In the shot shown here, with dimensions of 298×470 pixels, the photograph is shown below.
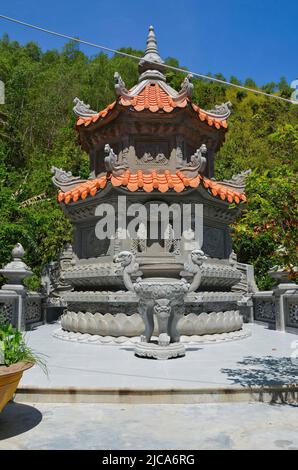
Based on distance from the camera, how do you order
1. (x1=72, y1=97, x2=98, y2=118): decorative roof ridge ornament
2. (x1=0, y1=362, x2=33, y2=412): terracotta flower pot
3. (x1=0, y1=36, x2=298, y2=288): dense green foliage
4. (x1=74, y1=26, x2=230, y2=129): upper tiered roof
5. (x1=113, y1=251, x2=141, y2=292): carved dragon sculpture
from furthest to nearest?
(x1=72, y1=97, x2=98, y2=118): decorative roof ridge ornament
(x1=74, y1=26, x2=230, y2=129): upper tiered roof
(x1=113, y1=251, x2=141, y2=292): carved dragon sculpture
(x1=0, y1=36, x2=298, y2=288): dense green foliage
(x1=0, y1=362, x2=33, y2=412): terracotta flower pot

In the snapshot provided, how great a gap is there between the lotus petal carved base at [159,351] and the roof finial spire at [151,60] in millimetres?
8026

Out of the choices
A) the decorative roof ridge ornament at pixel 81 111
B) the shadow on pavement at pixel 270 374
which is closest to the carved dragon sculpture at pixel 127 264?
the shadow on pavement at pixel 270 374

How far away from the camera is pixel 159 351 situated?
718 centimetres

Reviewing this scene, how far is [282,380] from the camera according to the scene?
17.7ft

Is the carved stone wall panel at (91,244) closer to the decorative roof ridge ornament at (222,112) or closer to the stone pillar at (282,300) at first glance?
the decorative roof ridge ornament at (222,112)

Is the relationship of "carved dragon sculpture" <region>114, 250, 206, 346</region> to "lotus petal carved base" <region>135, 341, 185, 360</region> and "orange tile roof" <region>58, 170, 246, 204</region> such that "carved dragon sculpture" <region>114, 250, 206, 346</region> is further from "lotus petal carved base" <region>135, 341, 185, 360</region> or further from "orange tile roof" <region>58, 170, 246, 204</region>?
"orange tile roof" <region>58, 170, 246, 204</region>

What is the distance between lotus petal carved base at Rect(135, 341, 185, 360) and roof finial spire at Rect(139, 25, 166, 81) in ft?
26.3

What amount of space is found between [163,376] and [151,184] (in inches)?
193

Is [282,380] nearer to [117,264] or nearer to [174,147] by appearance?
[117,264]

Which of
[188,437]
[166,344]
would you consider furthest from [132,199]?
[188,437]

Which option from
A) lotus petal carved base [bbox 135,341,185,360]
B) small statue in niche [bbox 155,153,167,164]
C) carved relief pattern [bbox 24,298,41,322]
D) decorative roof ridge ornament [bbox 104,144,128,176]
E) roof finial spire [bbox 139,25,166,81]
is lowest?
lotus petal carved base [bbox 135,341,185,360]

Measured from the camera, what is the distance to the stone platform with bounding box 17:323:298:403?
4.92 metres

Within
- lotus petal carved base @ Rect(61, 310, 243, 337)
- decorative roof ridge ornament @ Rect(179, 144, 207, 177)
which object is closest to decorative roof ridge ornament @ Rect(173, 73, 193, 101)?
decorative roof ridge ornament @ Rect(179, 144, 207, 177)

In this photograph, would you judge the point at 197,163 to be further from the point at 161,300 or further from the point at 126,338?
the point at 126,338
